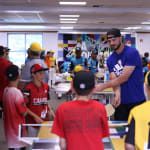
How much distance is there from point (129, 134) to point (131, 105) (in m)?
1.33

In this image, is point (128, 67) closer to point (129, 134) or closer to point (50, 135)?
point (50, 135)

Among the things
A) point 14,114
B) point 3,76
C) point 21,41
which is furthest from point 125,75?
point 21,41

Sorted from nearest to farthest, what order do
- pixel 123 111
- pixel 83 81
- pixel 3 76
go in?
pixel 83 81 < pixel 123 111 < pixel 3 76

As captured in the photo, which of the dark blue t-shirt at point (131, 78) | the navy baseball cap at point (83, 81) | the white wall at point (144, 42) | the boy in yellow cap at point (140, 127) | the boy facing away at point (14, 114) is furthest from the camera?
the white wall at point (144, 42)

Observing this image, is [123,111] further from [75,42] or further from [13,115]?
[75,42]

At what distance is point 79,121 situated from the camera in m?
1.55

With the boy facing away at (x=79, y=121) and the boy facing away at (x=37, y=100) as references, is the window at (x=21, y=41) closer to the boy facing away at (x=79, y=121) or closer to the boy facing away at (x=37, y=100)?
Result: the boy facing away at (x=37, y=100)

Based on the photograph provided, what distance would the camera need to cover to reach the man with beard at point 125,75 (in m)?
2.64

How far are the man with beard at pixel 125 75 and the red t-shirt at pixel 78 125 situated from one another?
41.1 inches

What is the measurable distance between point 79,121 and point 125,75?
46.5 inches

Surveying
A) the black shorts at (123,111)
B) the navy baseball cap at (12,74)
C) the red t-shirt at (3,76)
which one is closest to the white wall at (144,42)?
the red t-shirt at (3,76)

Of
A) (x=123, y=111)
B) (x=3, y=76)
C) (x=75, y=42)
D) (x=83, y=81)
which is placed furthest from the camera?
(x=75, y=42)

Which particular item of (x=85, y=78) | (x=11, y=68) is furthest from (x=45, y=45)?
(x=85, y=78)

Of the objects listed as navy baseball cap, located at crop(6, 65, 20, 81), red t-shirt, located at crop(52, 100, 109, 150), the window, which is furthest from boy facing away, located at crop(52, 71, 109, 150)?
the window
